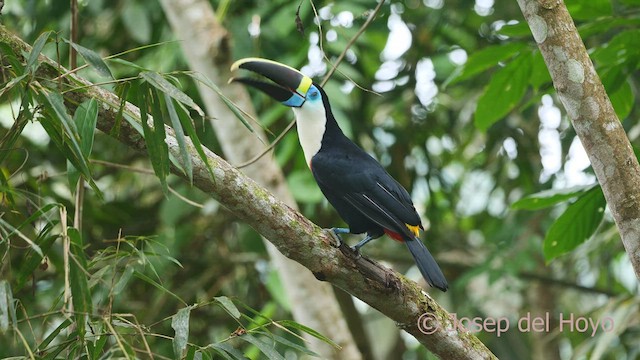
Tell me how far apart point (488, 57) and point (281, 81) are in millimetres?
748

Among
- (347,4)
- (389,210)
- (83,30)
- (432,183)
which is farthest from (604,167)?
(83,30)

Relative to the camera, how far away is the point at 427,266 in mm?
3021

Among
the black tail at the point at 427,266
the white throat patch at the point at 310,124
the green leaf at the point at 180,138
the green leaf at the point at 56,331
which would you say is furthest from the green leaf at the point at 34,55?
the white throat patch at the point at 310,124

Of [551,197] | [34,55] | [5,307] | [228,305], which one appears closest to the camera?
[5,307]

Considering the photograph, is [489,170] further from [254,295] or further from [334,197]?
[334,197]

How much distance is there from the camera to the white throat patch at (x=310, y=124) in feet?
11.5

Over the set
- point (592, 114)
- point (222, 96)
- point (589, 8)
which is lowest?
point (222, 96)

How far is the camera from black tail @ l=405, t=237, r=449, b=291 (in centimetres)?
294

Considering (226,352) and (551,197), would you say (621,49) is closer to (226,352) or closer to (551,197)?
(551,197)

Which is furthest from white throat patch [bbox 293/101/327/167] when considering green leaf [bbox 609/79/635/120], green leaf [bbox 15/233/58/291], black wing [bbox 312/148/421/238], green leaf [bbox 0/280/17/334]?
green leaf [bbox 0/280/17/334]

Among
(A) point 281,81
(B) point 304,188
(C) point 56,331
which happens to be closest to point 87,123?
(C) point 56,331

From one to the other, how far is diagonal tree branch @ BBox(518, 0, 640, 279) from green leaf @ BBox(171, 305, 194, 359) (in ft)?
3.66

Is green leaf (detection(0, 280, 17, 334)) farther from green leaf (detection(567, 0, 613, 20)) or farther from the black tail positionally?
green leaf (detection(567, 0, 613, 20))

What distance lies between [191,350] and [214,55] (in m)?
2.29
